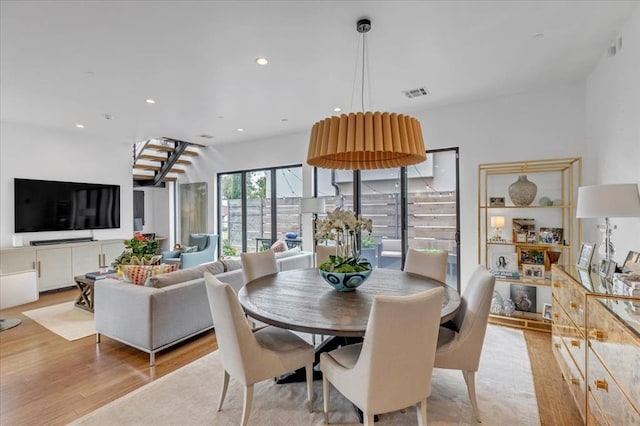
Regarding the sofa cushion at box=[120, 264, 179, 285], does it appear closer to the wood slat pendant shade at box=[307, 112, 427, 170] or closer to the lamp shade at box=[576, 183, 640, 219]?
the wood slat pendant shade at box=[307, 112, 427, 170]

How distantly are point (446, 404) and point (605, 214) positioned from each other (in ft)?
5.71

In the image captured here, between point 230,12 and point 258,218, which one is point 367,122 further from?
point 258,218

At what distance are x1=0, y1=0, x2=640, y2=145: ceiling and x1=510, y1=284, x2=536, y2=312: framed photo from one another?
8.07 ft

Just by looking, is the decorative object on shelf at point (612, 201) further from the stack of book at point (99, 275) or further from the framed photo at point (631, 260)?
the stack of book at point (99, 275)

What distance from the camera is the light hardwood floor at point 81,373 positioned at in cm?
220

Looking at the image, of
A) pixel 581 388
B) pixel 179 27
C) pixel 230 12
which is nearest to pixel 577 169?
pixel 581 388

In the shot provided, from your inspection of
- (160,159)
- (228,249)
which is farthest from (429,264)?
(160,159)

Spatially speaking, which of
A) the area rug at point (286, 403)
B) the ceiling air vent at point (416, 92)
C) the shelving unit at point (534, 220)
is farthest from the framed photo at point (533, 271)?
the ceiling air vent at point (416, 92)

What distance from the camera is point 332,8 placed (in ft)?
7.55

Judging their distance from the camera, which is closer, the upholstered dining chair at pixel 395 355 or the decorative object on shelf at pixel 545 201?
the upholstered dining chair at pixel 395 355

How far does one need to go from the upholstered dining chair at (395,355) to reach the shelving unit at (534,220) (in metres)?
2.64

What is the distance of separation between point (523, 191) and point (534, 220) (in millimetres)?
500

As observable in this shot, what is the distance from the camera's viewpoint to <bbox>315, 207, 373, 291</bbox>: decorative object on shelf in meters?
2.28

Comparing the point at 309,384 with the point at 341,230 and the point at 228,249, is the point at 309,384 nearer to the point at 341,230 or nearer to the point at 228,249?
the point at 341,230
